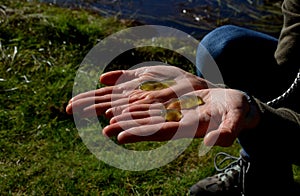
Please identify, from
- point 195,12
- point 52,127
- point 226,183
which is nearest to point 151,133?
point 226,183

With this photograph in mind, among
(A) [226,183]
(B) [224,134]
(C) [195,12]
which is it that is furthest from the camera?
(C) [195,12]

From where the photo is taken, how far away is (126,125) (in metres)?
1.77

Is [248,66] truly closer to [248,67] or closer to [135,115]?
[248,67]

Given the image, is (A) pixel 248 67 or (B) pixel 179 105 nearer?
(B) pixel 179 105

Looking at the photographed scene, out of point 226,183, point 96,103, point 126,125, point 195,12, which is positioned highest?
point 126,125

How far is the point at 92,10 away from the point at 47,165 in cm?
239

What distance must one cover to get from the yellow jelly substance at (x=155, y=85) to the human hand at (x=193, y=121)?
0.74 feet

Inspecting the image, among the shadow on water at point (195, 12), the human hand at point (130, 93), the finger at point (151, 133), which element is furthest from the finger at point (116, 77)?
the shadow on water at point (195, 12)

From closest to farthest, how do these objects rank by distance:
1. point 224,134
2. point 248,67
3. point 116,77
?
point 224,134, point 116,77, point 248,67

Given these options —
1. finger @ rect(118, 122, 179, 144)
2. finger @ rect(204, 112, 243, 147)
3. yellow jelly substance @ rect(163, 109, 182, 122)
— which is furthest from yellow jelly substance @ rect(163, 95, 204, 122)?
finger @ rect(204, 112, 243, 147)

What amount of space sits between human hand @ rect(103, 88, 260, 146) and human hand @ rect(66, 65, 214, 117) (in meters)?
0.15

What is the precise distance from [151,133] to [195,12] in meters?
3.48

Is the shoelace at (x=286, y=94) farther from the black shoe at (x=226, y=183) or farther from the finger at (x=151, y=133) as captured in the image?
the finger at (x=151, y=133)

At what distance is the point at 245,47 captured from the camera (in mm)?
2377
